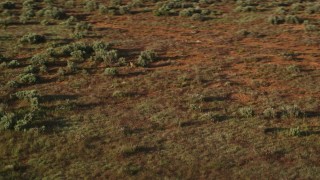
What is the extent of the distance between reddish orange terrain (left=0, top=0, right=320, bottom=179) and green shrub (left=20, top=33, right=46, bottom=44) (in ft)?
0.22

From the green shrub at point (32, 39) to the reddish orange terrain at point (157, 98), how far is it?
67 millimetres

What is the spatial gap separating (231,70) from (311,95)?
493cm

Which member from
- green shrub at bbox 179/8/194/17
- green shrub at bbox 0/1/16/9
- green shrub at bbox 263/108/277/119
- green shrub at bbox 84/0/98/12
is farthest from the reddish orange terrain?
green shrub at bbox 84/0/98/12

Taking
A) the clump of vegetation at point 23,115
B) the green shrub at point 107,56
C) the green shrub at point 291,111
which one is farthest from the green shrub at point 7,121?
the green shrub at point 291,111

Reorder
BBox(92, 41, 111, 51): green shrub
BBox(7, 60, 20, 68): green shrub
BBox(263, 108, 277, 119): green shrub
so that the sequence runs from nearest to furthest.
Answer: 1. BBox(263, 108, 277, 119): green shrub
2. BBox(7, 60, 20, 68): green shrub
3. BBox(92, 41, 111, 51): green shrub

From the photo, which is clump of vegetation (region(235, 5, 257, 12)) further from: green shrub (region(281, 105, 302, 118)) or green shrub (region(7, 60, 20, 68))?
green shrub (region(7, 60, 20, 68))

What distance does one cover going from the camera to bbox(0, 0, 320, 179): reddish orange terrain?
14.8 meters

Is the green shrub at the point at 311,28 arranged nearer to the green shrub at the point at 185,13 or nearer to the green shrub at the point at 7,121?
the green shrub at the point at 185,13

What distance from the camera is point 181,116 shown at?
17.9 metres

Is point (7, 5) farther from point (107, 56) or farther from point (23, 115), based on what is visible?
point (23, 115)

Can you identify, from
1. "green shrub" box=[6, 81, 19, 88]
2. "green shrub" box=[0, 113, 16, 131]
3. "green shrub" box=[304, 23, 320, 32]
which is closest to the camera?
"green shrub" box=[0, 113, 16, 131]

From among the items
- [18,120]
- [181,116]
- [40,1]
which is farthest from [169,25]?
[18,120]

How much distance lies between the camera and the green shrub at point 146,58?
23.8 metres

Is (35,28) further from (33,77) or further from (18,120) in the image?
(18,120)
